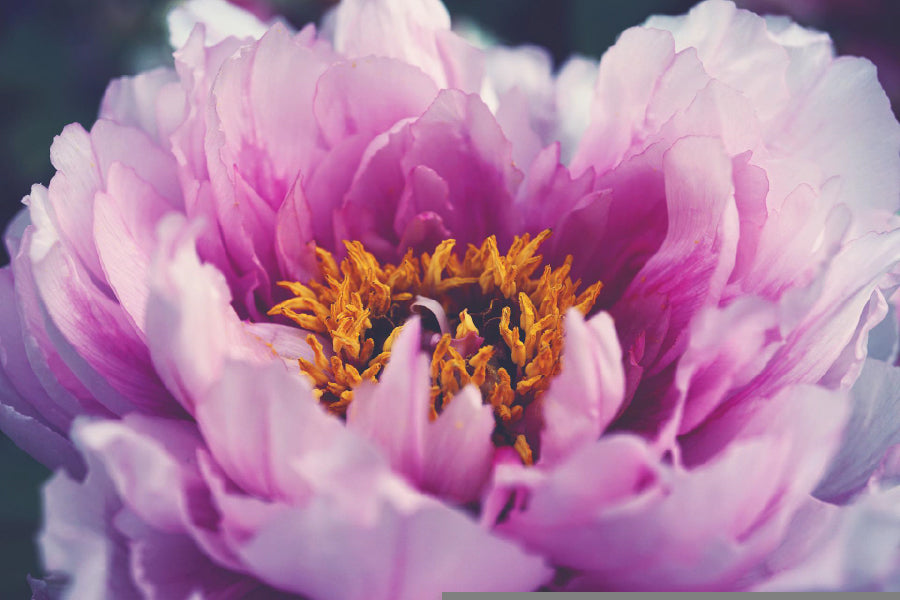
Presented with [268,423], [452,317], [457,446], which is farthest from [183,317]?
[452,317]

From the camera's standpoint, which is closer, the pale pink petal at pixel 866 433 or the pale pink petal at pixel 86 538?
the pale pink petal at pixel 86 538

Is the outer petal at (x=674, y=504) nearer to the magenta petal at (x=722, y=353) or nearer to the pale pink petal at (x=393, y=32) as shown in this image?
the magenta petal at (x=722, y=353)

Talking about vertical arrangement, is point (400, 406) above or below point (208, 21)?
below

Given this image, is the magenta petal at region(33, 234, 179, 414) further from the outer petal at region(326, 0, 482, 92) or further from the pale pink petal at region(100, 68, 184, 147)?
the outer petal at region(326, 0, 482, 92)

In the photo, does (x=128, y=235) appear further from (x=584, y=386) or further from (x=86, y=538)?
(x=584, y=386)

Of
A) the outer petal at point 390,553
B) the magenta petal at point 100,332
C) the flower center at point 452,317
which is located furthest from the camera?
the flower center at point 452,317

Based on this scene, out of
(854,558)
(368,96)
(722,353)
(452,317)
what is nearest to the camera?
(854,558)

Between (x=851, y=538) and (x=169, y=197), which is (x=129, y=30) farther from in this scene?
(x=851, y=538)

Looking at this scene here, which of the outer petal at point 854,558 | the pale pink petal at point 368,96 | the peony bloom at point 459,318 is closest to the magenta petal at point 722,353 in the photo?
the peony bloom at point 459,318
